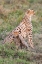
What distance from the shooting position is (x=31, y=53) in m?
9.55

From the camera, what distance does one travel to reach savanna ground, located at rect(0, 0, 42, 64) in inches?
360

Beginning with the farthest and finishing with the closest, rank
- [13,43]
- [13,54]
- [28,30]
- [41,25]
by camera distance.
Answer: [41,25] → [28,30] → [13,43] → [13,54]

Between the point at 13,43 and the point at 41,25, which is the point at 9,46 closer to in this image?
the point at 13,43

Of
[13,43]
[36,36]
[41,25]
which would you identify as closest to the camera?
[13,43]

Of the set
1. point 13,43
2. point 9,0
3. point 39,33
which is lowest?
point 9,0

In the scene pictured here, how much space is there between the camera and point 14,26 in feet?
45.7

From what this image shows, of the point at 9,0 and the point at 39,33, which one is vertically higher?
the point at 39,33

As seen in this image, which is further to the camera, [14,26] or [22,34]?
[14,26]

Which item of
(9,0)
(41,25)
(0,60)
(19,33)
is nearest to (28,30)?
(19,33)

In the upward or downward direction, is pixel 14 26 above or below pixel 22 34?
below

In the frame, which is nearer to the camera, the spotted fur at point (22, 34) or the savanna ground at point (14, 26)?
the savanna ground at point (14, 26)

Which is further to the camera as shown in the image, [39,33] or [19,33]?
[39,33]

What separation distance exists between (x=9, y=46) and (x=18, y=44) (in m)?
0.37

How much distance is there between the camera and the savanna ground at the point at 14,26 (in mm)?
9156
